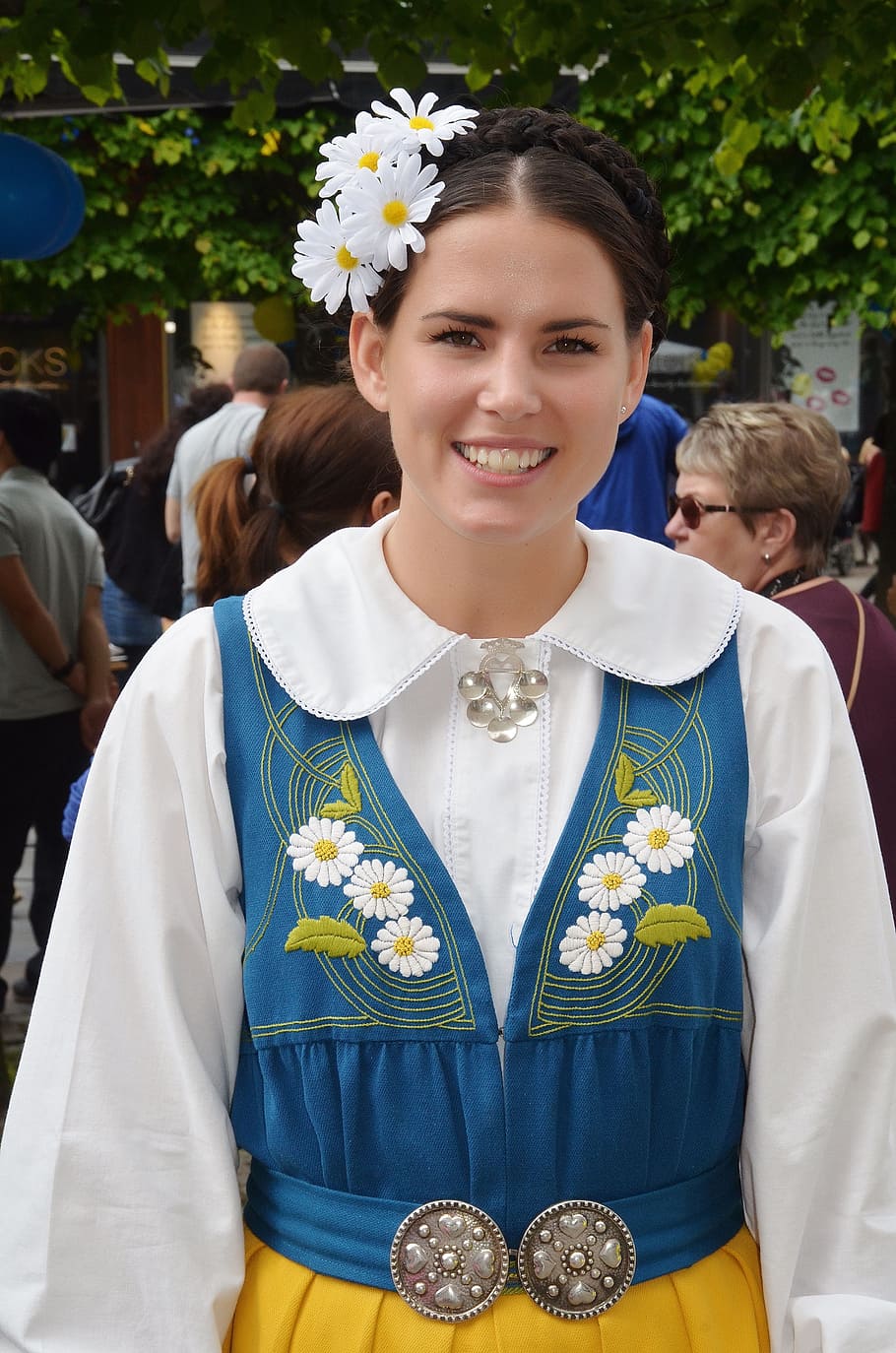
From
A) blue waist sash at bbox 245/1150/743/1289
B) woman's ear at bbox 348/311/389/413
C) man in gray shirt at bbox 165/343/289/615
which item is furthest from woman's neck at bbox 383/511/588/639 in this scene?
man in gray shirt at bbox 165/343/289/615

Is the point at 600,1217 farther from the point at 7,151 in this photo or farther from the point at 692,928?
the point at 7,151

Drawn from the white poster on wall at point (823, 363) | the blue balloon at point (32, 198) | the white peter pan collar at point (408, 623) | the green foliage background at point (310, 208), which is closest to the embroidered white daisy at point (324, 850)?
the white peter pan collar at point (408, 623)

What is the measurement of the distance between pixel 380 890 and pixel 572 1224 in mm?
355

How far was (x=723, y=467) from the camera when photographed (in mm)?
3299

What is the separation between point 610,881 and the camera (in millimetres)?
1507

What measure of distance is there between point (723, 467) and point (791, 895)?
191 centimetres

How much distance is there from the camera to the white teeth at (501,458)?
4.93 feet

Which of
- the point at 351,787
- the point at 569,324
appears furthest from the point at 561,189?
the point at 351,787

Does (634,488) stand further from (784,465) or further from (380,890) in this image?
(380,890)

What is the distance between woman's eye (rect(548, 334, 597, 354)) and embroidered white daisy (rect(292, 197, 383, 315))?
201 millimetres

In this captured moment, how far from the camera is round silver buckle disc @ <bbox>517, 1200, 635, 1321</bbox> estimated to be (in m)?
1.47

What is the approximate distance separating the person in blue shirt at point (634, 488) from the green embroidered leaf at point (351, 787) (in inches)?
121

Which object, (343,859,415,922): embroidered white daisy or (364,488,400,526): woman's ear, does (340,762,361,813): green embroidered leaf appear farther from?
(364,488,400,526): woman's ear

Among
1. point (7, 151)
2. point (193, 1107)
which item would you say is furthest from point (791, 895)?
point (7, 151)
